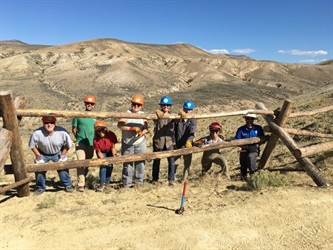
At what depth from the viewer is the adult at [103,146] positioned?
5.60 meters

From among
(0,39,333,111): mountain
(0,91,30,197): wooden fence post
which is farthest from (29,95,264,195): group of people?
(0,39,333,111): mountain

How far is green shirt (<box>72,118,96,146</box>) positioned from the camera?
575 cm

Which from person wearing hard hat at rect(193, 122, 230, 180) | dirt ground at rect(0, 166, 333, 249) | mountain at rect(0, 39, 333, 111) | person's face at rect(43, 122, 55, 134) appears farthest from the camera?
mountain at rect(0, 39, 333, 111)

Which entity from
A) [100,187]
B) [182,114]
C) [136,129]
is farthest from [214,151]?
[100,187]

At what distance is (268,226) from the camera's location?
4.03 metres

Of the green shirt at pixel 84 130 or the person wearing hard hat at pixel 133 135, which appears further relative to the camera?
the green shirt at pixel 84 130

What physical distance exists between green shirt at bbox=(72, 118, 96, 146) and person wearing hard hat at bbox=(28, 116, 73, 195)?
427 mm

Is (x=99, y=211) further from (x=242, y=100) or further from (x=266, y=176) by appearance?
(x=242, y=100)

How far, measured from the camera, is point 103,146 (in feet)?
18.7

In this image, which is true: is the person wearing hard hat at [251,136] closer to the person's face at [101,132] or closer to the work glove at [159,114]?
the work glove at [159,114]

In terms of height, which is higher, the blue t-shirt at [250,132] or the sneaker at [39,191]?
the blue t-shirt at [250,132]

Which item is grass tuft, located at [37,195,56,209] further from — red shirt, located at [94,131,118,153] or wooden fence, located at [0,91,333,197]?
red shirt, located at [94,131,118,153]

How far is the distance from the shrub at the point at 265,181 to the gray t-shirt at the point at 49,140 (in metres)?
3.32

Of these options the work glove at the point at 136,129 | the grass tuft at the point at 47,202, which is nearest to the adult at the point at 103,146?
the work glove at the point at 136,129
